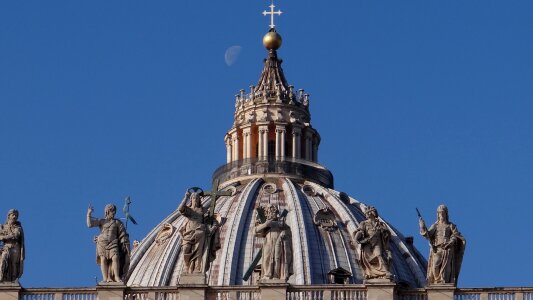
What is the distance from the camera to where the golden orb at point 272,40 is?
7126 inches

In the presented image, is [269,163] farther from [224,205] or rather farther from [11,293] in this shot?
[11,293]

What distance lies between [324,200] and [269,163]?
15.3 feet

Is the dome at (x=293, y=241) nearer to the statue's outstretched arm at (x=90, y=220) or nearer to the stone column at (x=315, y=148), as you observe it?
the stone column at (x=315, y=148)

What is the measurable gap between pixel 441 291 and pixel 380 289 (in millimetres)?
2025

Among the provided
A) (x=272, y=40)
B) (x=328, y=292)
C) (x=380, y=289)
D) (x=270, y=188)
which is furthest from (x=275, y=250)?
(x=272, y=40)

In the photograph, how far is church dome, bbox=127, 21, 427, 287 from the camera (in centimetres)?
16938

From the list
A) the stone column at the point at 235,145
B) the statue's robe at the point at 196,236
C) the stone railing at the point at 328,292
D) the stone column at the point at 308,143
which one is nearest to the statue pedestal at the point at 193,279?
the statue's robe at the point at 196,236

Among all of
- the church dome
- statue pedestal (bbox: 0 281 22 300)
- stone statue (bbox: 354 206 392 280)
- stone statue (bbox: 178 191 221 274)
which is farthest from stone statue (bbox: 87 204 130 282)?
the church dome

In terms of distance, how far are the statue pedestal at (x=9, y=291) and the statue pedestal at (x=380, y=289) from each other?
11755mm

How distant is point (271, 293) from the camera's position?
85.9 metres

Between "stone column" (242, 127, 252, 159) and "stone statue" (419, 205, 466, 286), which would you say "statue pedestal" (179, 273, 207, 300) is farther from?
"stone column" (242, 127, 252, 159)

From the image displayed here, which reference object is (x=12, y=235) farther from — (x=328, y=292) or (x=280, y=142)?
(x=280, y=142)

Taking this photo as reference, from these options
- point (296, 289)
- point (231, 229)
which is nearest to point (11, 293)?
point (296, 289)

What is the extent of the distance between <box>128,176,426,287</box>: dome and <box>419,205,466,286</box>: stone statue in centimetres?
7421
